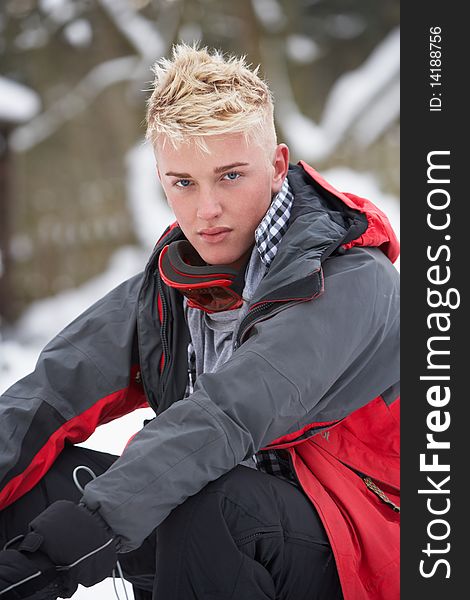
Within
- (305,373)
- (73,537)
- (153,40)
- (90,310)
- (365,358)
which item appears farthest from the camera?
(153,40)

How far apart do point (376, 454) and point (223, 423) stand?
15.0 inches

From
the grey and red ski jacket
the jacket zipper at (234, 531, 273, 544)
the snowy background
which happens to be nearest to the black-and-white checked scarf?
the grey and red ski jacket

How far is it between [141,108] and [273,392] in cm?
579

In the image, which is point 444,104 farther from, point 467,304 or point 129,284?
point 129,284

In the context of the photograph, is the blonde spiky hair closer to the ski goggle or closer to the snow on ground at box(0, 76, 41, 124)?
Answer: the ski goggle

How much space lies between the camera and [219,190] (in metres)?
1.52

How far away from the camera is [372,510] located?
1.44 m

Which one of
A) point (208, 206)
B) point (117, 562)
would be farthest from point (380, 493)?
point (208, 206)

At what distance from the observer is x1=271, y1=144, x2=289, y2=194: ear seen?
1.61 metres

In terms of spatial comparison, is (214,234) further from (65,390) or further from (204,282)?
(65,390)

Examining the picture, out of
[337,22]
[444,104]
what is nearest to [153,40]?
[337,22]

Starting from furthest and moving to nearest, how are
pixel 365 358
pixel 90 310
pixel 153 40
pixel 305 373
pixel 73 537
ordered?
pixel 153 40, pixel 90 310, pixel 365 358, pixel 305 373, pixel 73 537

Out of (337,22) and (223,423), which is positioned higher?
(337,22)

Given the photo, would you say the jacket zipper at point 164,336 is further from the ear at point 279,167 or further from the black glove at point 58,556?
the black glove at point 58,556
